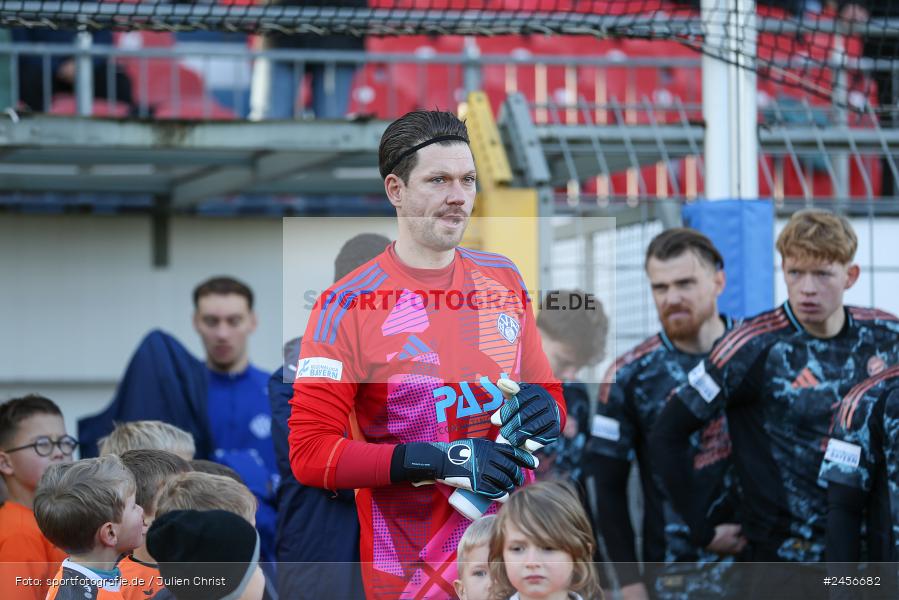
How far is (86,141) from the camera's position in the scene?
6.50 metres

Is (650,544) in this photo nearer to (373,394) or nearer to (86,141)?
(373,394)

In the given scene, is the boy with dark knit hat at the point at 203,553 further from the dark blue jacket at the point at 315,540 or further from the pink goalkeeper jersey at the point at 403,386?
the dark blue jacket at the point at 315,540

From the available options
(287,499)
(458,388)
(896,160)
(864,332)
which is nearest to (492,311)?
(458,388)

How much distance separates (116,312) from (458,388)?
517cm

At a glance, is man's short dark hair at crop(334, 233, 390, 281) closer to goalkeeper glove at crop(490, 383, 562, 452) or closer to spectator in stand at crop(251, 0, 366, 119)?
goalkeeper glove at crop(490, 383, 562, 452)

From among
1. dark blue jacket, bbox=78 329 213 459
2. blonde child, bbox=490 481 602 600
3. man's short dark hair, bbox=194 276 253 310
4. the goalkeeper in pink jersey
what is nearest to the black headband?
the goalkeeper in pink jersey

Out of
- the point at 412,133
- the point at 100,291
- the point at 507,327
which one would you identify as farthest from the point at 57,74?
the point at 507,327

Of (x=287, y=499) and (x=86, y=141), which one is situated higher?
(x=86, y=141)

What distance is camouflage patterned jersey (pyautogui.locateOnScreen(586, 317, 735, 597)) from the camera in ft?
16.3

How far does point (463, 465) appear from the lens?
3.29 metres

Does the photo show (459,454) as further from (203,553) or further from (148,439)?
(148,439)

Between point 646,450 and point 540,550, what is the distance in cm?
191

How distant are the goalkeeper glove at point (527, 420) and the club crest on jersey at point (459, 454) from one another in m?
0.12

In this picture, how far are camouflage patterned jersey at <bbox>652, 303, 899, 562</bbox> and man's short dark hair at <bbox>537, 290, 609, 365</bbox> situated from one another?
28.6 inches
